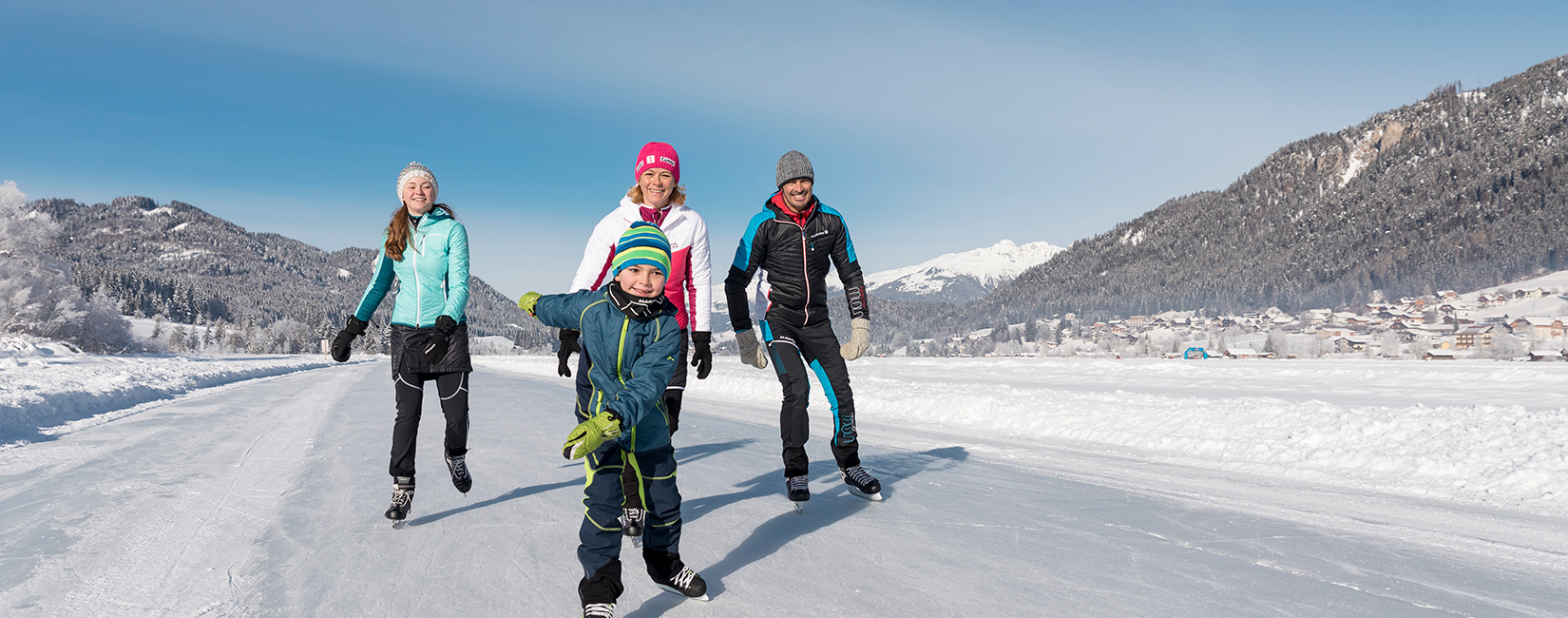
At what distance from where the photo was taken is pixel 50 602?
8.54 ft

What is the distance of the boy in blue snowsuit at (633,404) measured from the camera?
8.21 feet

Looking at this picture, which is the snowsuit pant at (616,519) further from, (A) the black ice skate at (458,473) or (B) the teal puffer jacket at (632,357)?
(A) the black ice skate at (458,473)

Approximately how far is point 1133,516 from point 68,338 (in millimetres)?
60270

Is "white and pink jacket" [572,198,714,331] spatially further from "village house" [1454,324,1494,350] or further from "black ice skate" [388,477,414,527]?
"village house" [1454,324,1494,350]

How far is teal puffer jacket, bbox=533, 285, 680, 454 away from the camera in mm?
2602

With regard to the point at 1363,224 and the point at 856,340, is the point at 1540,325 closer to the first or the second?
the point at 1363,224

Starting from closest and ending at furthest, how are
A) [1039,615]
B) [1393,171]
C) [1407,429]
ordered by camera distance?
1. [1039,615]
2. [1407,429]
3. [1393,171]

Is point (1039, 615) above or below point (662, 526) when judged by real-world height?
below

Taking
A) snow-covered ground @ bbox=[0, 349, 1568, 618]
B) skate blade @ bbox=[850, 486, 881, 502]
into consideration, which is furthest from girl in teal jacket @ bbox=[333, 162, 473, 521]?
skate blade @ bbox=[850, 486, 881, 502]

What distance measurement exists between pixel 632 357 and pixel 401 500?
2151 mm

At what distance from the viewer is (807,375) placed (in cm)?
467

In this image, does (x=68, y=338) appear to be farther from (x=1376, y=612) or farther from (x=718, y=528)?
(x=1376, y=612)

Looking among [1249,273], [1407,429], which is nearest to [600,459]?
[1407,429]

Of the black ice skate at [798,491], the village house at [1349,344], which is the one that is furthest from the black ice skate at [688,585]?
the village house at [1349,344]
